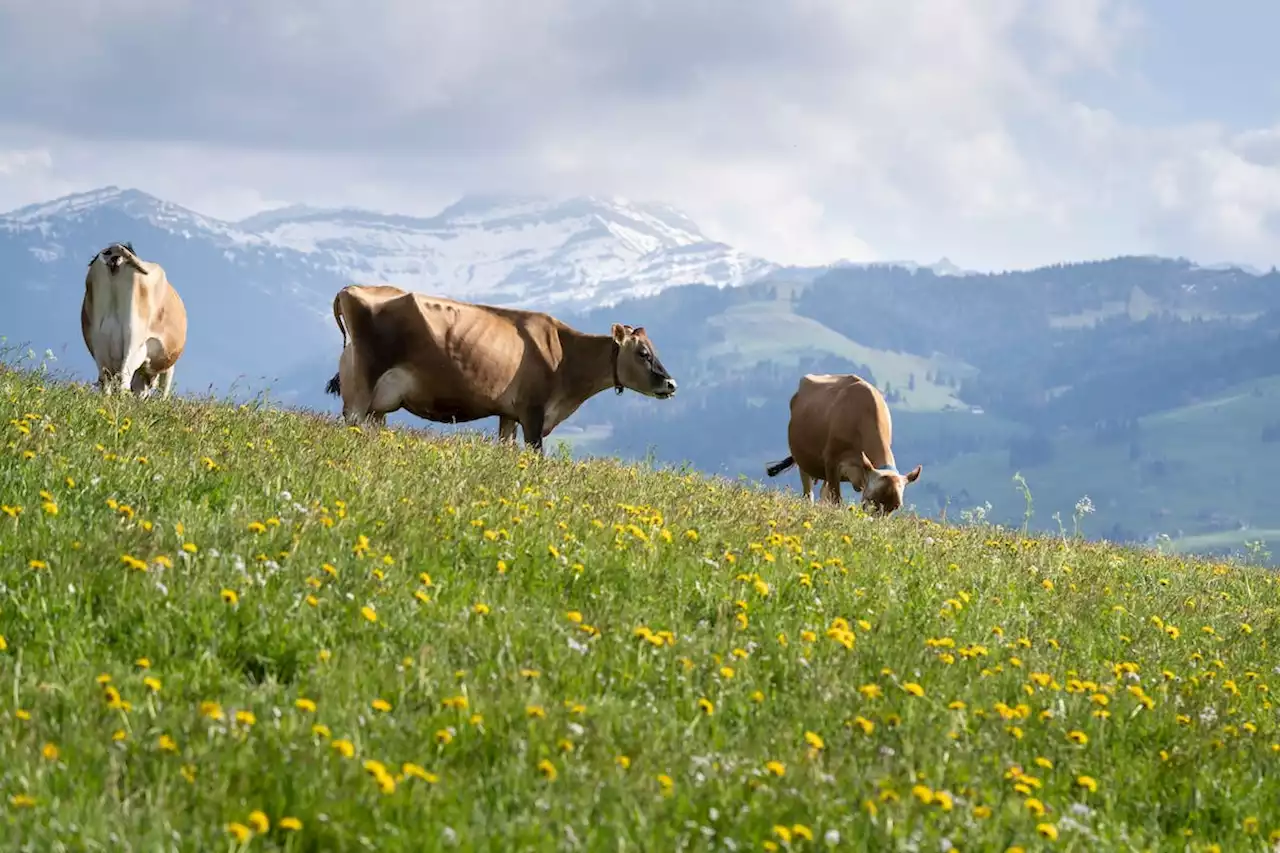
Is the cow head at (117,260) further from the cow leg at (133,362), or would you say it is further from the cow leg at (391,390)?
the cow leg at (391,390)

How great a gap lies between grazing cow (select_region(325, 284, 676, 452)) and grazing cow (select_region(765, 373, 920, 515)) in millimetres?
5544

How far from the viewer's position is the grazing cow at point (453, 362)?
16.5m

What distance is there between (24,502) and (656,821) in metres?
4.58

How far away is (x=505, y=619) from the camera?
6.62 m

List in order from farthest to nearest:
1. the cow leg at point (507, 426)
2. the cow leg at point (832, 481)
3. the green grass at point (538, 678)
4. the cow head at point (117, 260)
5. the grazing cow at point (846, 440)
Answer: the cow leg at point (832, 481) < the grazing cow at point (846, 440) < the cow head at point (117, 260) < the cow leg at point (507, 426) < the green grass at point (538, 678)

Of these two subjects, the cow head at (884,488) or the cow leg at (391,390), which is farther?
→ the cow head at (884,488)

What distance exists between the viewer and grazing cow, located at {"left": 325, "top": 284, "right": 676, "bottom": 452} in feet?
54.1

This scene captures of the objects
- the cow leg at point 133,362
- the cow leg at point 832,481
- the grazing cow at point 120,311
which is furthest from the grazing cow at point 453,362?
the cow leg at point 832,481

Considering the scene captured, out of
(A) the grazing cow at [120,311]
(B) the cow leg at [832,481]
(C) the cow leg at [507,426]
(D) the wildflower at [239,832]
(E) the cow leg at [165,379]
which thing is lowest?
(B) the cow leg at [832,481]

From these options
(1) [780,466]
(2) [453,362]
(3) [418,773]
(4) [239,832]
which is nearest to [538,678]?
(3) [418,773]

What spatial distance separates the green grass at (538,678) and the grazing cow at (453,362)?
6.33m

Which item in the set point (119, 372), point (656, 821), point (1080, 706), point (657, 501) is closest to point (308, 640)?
point (656, 821)

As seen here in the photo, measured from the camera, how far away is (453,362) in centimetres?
1670

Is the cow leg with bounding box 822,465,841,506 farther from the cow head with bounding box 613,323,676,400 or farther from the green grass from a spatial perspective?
the green grass
